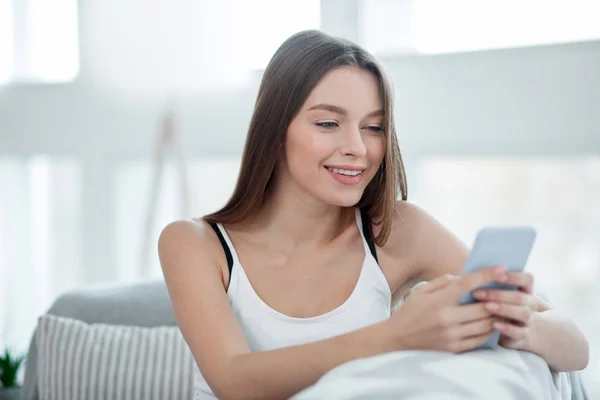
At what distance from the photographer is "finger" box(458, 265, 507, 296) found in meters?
1.12

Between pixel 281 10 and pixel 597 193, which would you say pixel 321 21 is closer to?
pixel 281 10

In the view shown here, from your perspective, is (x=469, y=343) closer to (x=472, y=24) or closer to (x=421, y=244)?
(x=421, y=244)

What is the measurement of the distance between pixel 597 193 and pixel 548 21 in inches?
21.3

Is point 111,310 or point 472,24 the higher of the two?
point 472,24

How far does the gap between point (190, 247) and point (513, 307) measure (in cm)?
65

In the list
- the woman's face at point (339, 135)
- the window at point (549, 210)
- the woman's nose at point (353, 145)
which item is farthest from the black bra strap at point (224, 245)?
the window at point (549, 210)

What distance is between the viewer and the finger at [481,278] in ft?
3.67

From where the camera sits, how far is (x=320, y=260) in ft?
5.50

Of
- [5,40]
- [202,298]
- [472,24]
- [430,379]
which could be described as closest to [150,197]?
[5,40]

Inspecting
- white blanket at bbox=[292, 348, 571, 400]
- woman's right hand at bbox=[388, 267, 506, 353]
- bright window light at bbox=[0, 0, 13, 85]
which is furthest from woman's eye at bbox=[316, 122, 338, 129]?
bright window light at bbox=[0, 0, 13, 85]

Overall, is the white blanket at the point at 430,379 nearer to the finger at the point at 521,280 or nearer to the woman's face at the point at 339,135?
the finger at the point at 521,280

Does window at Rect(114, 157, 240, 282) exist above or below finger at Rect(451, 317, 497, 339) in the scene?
below

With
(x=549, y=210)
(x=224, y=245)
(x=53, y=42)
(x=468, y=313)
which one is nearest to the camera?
(x=468, y=313)

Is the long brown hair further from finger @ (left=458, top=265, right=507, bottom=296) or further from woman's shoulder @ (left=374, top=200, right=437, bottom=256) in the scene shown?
finger @ (left=458, top=265, right=507, bottom=296)
